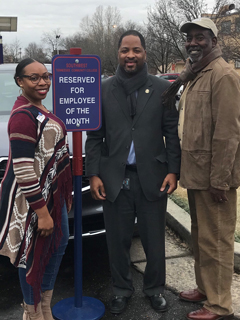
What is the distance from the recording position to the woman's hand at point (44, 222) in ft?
8.13

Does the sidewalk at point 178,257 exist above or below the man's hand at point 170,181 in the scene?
below

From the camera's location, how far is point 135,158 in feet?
10.2

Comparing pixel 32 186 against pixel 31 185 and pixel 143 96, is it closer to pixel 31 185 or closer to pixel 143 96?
pixel 31 185

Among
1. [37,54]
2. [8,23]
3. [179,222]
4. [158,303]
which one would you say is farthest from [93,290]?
[37,54]

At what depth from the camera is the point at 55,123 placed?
8.39 ft

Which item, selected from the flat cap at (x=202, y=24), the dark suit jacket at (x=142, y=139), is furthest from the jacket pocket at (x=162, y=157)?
the flat cap at (x=202, y=24)

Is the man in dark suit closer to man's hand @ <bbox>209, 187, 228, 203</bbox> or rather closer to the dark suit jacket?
the dark suit jacket

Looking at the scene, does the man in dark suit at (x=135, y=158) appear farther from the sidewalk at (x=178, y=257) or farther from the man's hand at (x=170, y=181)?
the sidewalk at (x=178, y=257)

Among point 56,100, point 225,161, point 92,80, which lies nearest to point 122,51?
point 92,80

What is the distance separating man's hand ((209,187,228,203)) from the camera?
111 inches

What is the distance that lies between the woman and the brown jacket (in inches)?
35.9

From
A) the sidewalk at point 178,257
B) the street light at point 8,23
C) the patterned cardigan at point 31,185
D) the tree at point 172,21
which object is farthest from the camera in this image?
the tree at point 172,21

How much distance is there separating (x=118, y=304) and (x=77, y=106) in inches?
62.2

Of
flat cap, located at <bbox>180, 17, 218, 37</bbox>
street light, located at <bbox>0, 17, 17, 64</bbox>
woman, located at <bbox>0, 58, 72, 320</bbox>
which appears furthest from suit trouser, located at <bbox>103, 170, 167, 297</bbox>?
street light, located at <bbox>0, 17, 17, 64</bbox>
